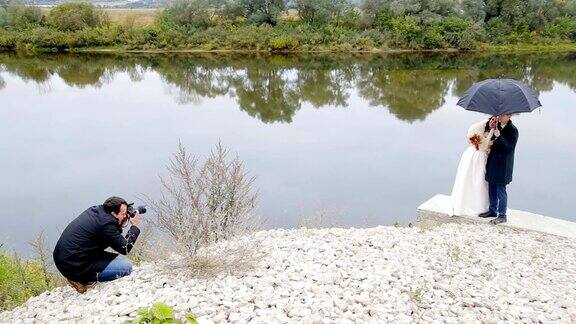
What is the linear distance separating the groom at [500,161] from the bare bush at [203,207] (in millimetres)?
3589

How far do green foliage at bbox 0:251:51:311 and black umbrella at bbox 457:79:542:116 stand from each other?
20.7ft

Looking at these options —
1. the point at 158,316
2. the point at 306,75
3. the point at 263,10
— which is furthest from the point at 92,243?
the point at 263,10

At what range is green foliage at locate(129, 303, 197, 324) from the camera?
4.41m

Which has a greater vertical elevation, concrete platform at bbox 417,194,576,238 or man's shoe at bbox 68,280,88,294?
concrete platform at bbox 417,194,576,238

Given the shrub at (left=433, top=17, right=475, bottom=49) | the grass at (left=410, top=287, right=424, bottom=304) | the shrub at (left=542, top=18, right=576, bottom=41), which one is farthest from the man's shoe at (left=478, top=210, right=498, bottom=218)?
the shrub at (left=542, top=18, right=576, bottom=41)

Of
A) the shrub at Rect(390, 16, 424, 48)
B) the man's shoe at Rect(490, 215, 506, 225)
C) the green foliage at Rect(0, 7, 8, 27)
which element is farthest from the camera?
the green foliage at Rect(0, 7, 8, 27)

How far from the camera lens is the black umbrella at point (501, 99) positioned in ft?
22.2

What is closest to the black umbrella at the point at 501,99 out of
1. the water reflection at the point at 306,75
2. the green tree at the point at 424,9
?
the water reflection at the point at 306,75

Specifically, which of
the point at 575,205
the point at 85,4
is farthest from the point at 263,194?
the point at 85,4

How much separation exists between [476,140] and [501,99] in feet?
2.42

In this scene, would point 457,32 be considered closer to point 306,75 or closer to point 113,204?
point 306,75

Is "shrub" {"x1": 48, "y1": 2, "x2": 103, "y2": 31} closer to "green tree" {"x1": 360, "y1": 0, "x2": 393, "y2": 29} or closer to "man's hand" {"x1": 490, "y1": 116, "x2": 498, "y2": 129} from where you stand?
"green tree" {"x1": 360, "y1": 0, "x2": 393, "y2": 29}

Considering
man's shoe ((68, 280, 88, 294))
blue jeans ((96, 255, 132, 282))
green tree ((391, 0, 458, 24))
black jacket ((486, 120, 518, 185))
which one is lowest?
man's shoe ((68, 280, 88, 294))

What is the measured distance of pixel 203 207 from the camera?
7.41 meters
